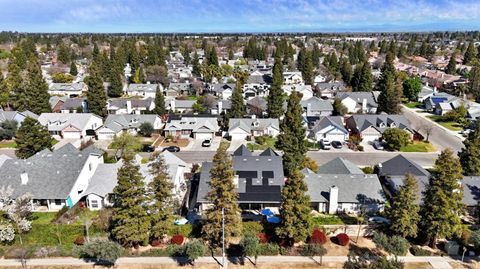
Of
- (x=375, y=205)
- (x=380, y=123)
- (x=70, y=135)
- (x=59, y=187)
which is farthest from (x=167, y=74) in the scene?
(x=375, y=205)

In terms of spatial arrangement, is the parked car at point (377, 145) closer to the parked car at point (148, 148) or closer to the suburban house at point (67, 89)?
the parked car at point (148, 148)

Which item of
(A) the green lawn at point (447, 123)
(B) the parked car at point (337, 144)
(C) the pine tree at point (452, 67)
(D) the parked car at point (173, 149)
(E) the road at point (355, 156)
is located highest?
(C) the pine tree at point (452, 67)

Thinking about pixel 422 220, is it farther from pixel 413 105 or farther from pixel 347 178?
pixel 413 105

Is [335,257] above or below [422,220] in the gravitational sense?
below

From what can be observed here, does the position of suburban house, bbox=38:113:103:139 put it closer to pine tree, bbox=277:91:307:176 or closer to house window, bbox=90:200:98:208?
house window, bbox=90:200:98:208

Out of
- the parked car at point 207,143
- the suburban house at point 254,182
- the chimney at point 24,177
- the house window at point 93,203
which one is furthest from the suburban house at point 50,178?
the parked car at point 207,143

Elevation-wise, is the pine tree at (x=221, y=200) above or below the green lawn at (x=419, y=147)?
above

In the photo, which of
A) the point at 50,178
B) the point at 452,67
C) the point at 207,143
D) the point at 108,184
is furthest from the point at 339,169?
the point at 452,67
